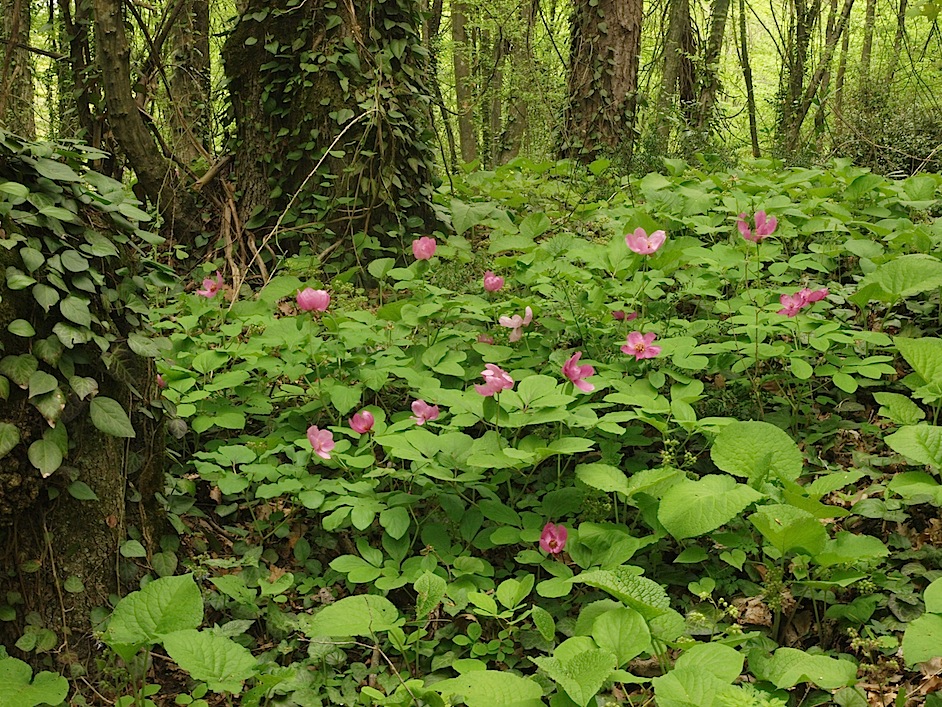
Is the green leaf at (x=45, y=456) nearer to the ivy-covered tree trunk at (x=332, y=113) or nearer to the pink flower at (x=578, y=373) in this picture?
the pink flower at (x=578, y=373)

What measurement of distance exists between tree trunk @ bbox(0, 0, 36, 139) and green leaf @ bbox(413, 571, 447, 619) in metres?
2.19

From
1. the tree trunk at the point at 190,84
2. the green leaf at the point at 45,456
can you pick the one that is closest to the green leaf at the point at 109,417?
the green leaf at the point at 45,456

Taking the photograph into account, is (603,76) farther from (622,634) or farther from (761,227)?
(622,634)

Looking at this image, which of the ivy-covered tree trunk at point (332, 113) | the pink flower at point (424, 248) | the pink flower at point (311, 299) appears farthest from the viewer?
the ivy-covered tree trunk at point (332, 113)

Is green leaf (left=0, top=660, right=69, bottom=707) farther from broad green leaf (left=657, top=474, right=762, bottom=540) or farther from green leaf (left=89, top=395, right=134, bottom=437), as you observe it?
broad green leaf (left=657, top=474, right=762, bottom=540)

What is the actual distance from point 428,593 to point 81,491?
40.2 inches

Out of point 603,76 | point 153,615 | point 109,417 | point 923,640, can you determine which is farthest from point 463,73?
point 923,640

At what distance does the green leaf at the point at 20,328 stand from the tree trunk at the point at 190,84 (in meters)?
3.02

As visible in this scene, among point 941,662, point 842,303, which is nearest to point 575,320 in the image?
point 842,303

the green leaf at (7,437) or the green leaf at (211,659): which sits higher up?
the green leaf at (7,437)

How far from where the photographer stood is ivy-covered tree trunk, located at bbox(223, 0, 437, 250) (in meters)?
4.39

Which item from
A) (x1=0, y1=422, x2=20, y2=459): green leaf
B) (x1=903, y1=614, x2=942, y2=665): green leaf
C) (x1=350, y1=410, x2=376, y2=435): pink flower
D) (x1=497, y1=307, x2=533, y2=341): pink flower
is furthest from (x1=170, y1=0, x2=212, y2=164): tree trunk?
(x1=903, y1=614, x2=942, y2=665): green leaf

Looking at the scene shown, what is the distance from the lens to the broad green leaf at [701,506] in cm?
206

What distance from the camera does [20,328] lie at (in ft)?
6.58
